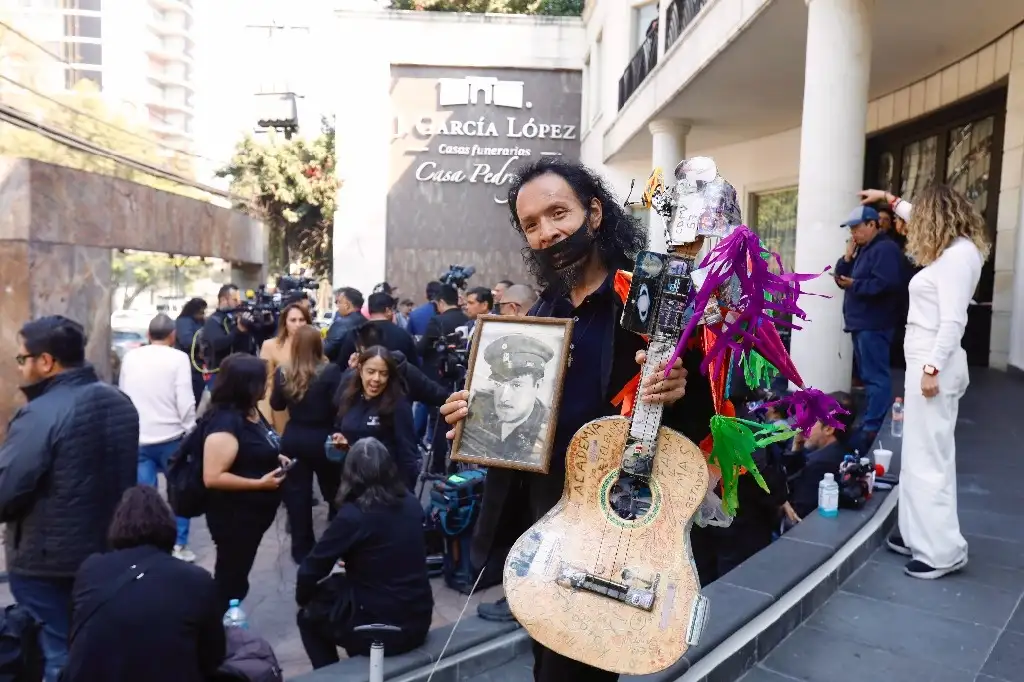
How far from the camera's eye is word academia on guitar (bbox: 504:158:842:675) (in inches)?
65.0

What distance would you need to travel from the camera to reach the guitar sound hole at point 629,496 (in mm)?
1790

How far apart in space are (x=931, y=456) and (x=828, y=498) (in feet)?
2.94

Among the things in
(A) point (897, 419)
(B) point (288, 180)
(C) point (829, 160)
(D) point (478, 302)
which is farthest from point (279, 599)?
(B) point (288, 180)

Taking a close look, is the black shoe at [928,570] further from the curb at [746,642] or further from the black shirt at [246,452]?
the black shirt at [246,452]

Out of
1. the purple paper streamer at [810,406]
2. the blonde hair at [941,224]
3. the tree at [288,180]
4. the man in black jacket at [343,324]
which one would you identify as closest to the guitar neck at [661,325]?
the purple paper streamer at [810,406]

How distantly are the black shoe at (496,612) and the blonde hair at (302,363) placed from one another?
2127mm

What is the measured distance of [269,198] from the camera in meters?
23.9

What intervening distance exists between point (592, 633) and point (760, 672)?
2.01 meters

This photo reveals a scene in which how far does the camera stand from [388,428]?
199 inches

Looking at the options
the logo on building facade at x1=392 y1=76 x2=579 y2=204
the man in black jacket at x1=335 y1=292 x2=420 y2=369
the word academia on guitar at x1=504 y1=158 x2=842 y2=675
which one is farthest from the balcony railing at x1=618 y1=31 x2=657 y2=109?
the word academia on guitar at x1=504 y1=158 x2=842 y2=675

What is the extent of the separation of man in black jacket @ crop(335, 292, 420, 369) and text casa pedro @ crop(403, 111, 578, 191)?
47.8 feet

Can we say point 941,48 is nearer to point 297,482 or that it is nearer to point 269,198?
Result: point 297,482

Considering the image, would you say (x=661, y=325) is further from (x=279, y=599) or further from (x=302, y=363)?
(x=279, y=599)

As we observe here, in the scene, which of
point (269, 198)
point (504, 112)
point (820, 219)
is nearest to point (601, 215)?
point (820, 219)
